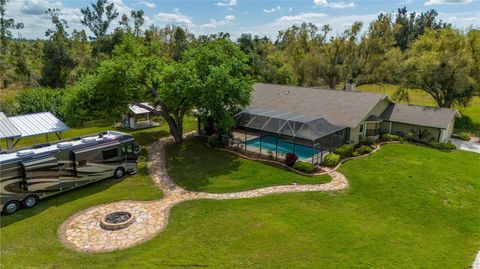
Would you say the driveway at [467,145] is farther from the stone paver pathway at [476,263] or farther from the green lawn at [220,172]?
the stone paver pathway at [476,263]

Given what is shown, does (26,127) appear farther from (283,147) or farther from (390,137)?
(390,137)

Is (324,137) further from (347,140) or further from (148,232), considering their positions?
(148,232)

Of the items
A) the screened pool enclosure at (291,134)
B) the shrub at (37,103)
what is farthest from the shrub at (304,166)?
the shrub at (37,103)

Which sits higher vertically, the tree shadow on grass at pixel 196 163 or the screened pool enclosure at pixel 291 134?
the screened pool enclosure at pixel 291 134

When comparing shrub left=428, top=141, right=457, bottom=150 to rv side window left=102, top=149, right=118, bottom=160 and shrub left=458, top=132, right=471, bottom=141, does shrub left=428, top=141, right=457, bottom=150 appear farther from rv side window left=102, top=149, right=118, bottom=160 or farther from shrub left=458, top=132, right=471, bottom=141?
rv side window left=102, top=149, right=118, bottom=160

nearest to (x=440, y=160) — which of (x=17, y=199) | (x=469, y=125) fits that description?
(x=469, y=125)

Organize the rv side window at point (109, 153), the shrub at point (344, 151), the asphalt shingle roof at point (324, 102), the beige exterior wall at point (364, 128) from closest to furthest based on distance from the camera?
the rv side window at point (109, 153) < the shrub at point (344, 151) < the asphalt shingle roof at point (324, 102) < the beige exterior wall at point (364, 128)
